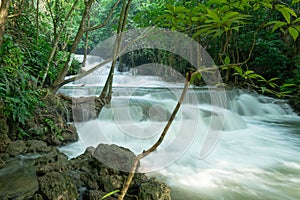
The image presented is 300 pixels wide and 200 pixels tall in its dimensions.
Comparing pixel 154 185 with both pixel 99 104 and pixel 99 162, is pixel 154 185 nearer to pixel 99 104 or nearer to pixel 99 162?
pixel 99 162

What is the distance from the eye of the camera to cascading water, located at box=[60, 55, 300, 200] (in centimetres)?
245

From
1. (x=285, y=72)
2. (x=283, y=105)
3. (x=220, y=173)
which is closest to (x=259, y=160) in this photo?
(x=220, y=173)

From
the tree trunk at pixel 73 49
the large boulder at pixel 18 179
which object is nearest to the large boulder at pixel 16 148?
the large boulder at pixel 18 179

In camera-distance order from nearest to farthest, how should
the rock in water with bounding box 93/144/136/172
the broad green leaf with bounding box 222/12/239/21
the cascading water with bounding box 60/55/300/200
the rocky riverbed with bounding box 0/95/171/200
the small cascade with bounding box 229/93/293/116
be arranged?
the broad green leaf with bounding box 222/12/239/21
the rocky riverbed with bounding box 0/95/171/200
the rock in water with bounding box 93/144/136/172
the cascading water with bounding box 60/55/300/200
the small cascade with bounding box 229/93/293/116

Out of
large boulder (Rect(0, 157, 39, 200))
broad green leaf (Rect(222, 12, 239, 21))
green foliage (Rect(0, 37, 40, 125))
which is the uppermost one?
broad green leaf (Rect(222, 12, 239, 21))

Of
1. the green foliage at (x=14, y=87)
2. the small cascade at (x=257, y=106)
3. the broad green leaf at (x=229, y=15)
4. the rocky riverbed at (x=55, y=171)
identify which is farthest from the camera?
the small cascade at (x=257, y=106)

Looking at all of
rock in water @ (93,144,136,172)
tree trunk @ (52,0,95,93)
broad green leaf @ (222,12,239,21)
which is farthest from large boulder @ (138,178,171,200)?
tree trunk @ (52,0,95,93)

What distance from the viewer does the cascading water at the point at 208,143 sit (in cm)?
245

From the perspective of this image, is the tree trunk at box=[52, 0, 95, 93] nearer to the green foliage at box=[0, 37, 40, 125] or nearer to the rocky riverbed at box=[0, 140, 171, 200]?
the green foliage at box=[0, 37, 40, 125]

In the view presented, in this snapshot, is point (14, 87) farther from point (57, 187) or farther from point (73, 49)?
point (57, 187)

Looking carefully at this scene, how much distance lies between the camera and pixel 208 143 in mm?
4289

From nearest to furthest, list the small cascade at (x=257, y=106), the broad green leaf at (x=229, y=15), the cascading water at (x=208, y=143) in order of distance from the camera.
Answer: the broad green leaf at (x=229, y=15) → the cascading water at (x=208, y=143) → the small cascade at (x=257, y=106)

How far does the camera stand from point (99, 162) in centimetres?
206

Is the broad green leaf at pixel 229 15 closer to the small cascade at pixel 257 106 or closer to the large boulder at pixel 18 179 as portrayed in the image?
the large boulder at pixel 18 179
